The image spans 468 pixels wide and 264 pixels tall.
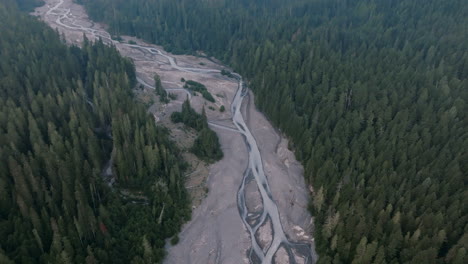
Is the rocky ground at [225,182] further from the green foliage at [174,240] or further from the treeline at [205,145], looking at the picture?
the treeline at [205,145]

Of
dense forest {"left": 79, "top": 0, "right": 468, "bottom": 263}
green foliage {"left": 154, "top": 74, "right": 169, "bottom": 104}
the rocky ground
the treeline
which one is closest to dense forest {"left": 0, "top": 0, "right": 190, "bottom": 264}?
the rocky ground

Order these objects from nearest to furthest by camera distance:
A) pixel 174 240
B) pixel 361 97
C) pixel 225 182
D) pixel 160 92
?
1. pixel 174 240
2. pixel 225 182
3. pixel 361 97
4. pixel 160 92

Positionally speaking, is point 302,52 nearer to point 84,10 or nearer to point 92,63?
point 92,63

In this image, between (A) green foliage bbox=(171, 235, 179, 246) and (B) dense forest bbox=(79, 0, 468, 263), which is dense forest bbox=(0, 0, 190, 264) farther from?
(B) dense forest bbox=(79, 0, 468, 263)

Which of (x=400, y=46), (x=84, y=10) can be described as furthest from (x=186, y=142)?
(x=84, y=10)

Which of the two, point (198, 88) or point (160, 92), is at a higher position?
point (160, 92)

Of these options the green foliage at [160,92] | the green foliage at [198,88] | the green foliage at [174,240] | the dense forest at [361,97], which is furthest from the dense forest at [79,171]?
the dense forest at [361,97]

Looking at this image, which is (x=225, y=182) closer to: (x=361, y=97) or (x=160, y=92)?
(x=361, y=97)

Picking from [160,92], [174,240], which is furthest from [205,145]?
[160,92]
